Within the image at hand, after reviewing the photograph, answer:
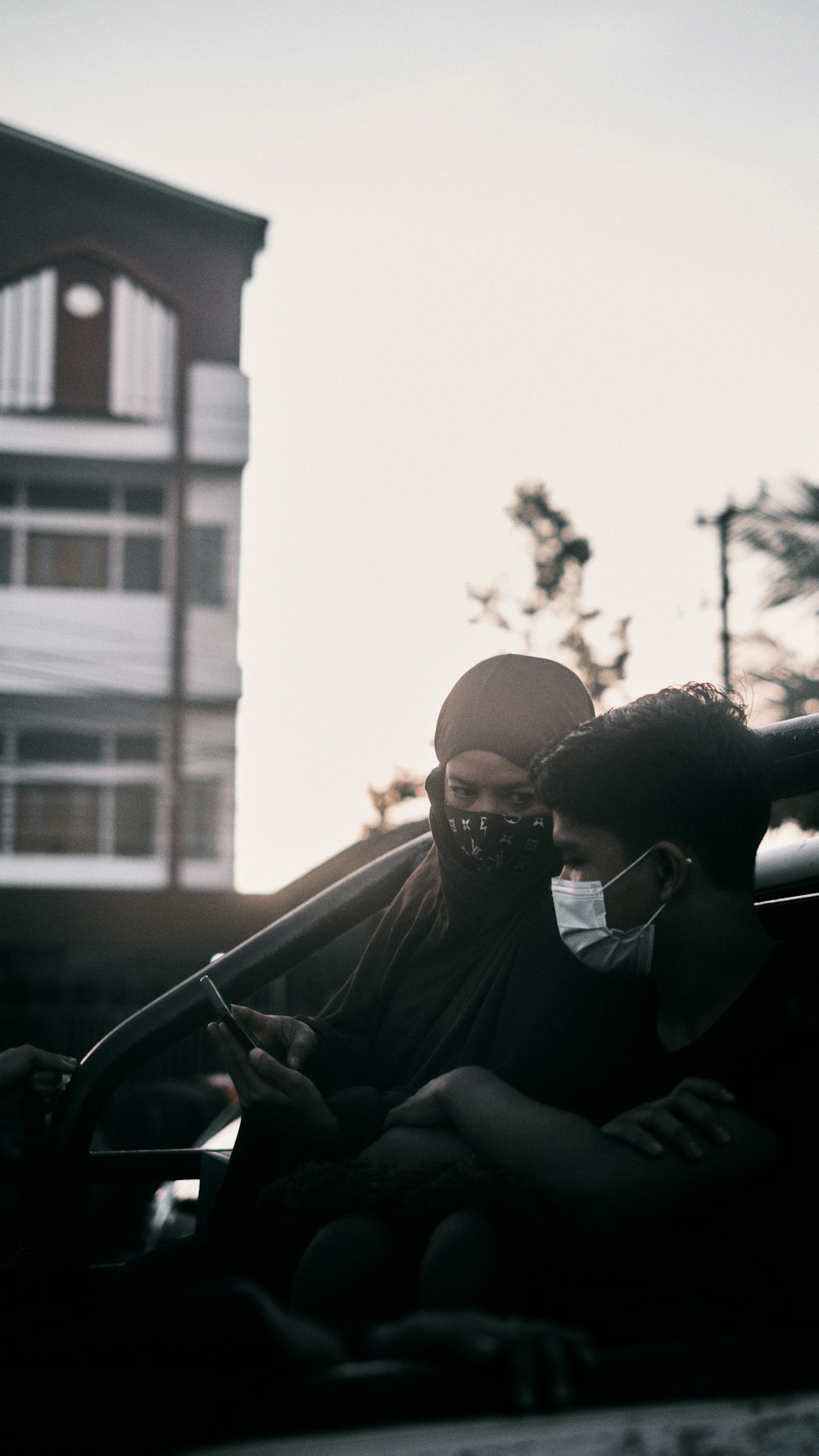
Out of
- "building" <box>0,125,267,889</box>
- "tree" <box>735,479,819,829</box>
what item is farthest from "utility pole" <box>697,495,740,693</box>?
"building" <box>0,125,267,889</box>

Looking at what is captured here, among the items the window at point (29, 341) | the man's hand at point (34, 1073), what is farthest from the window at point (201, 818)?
the man's hand at point (34, 1073)

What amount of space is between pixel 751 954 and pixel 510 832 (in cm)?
66

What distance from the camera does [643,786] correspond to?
1.77m

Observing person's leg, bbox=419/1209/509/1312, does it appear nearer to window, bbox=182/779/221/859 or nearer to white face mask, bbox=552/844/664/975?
white face mask, bbox=552/844/664/975

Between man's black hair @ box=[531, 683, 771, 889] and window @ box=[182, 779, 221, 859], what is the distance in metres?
24.3

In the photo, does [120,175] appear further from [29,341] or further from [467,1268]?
[467,1268]

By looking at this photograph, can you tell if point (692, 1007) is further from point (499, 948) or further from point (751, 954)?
point (499, 948)

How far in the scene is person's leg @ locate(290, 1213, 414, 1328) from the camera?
5.11ft

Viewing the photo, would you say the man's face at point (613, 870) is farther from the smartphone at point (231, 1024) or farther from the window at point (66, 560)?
the window at point (66, 560)

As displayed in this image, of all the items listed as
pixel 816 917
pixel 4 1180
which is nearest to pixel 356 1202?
pixel 816 917

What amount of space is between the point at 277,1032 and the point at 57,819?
81.5 feet

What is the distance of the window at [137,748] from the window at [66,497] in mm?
4199

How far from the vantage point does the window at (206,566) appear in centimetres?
2561

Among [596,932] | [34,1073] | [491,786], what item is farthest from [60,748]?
[596,932]
